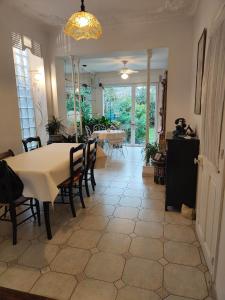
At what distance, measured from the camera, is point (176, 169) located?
8.76 ft

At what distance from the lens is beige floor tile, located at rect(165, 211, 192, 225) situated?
2.57 metres

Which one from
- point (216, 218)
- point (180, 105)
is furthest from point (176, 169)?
point (180, 105)

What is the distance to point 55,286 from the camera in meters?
1.69

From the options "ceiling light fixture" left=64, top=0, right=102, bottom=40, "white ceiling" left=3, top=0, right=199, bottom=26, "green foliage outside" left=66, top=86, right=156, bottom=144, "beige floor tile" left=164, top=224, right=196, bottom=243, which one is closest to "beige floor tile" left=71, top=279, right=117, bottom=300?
"beige floor tile" left=164, top=224, right=196, bottom=243

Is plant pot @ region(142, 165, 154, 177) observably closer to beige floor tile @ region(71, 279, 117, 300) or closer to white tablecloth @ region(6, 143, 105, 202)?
white tablecloth @ region(6, 143, 105, 202)

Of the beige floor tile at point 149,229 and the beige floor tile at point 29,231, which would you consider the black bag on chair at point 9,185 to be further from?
the beige floor tile at point 149,229

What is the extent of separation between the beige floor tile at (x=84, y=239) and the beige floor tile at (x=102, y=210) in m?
0.42

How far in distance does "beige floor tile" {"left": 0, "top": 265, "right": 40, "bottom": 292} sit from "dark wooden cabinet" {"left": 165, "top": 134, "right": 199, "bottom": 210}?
179cm

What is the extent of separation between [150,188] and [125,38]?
9.06ft

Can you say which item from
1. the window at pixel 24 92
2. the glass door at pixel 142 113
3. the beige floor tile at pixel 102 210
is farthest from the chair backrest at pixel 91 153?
the glass door at pixel 142 113

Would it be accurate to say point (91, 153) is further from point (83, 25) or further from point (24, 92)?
point (24, 92)

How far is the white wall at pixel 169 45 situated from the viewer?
3.61 m

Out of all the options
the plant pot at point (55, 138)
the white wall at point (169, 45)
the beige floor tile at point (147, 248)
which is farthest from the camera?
the plant pot at point (55, 138)

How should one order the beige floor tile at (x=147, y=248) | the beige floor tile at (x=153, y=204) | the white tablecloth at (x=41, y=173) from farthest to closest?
the beige floor tile at (x=153, y=204) → the white tablecloth at (x=41, y=173) → the beige floor tile at (x=147, y=248)
